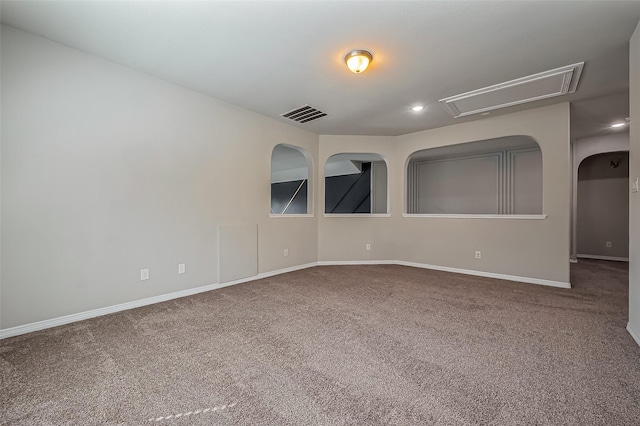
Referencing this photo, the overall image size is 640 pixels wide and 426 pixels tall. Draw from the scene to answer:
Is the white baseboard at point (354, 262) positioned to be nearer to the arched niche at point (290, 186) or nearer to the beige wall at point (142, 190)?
the beige wall at point (142, 190)

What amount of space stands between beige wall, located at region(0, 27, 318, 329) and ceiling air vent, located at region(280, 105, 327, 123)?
2.44 feet

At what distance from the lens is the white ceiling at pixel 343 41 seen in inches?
75.6

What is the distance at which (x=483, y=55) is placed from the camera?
8.07 feet

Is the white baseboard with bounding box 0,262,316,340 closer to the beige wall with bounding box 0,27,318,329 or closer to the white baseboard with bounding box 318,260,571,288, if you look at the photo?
the beige wall with bounding box 0,27,318,329

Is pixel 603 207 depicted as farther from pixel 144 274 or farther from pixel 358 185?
pixel 144 274

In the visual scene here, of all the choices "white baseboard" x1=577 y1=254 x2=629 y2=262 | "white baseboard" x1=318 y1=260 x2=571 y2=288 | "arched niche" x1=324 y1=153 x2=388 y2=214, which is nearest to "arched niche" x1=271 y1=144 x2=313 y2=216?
"arched niche" x1=324 y1=153 x2=388 y2=214

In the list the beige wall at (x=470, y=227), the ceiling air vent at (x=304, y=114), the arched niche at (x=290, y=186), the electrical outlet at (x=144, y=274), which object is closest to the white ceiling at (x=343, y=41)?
the ceiling air vent at (x=304, y=114)

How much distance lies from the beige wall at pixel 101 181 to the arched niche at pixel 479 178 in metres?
3.67

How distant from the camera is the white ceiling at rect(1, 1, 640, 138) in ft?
6.30

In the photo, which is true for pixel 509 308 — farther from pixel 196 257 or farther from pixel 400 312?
pixel 196 257

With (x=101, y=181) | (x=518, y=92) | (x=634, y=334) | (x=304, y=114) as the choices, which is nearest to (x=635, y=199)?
(x=634, y=334)

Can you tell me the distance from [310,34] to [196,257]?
2.64 m

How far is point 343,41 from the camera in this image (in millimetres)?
2254

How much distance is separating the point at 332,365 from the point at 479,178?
20.3 feet
